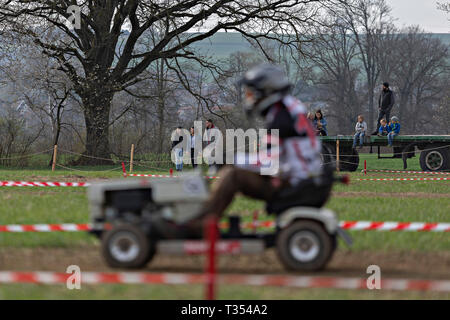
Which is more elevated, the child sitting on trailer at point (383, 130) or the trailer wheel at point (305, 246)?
the child sitting on trailer at point (383, 130)

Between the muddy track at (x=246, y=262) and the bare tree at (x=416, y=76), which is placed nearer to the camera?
the muddy track at (x=246, y=262)

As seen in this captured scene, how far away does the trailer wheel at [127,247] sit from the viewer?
6488 millimetres

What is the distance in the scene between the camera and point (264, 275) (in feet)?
20.8

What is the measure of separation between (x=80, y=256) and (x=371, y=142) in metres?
23.2

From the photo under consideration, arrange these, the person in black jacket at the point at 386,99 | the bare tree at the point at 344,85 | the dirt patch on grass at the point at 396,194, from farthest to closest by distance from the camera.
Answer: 1. the bare tree at the point at 344,85
2. the person in black jacket at the point at 386,99
3. the dirt patch on grass at the point at 396,194

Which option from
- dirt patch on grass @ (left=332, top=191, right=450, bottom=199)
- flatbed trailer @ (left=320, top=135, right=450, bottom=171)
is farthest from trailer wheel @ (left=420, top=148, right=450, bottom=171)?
dirt patch on grass @ (left=332, top=191, right=450, bottom=199)

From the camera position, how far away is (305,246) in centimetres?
649

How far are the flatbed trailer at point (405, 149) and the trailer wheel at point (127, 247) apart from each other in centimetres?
2234

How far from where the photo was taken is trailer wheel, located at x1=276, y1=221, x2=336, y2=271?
6438 mm

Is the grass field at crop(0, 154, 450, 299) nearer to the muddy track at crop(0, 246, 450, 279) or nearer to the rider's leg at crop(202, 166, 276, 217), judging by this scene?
the muddy track at crop(0, 246, 450, 279)

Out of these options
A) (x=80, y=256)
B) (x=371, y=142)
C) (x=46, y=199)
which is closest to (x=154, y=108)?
(x=371, y=142)

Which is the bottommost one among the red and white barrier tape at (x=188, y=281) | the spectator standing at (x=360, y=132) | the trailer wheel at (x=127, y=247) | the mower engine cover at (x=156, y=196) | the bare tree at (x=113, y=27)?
the red and white barrier tape at (x=188, y=281)

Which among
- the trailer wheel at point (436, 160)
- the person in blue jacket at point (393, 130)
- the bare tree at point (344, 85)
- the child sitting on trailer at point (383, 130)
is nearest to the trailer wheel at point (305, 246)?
the trailer wheel at point (436, 160)

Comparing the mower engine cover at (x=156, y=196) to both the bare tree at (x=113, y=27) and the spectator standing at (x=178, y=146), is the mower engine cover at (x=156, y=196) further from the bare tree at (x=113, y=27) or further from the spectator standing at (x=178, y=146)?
the bare tree at (x=113, y=27)
